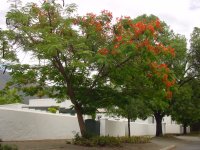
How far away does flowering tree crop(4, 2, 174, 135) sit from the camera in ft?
61.1

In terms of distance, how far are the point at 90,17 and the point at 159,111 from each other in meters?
22.4

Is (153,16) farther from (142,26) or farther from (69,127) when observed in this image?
(142,26)

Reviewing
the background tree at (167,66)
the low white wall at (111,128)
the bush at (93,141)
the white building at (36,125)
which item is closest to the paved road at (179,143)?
the background tree at (167,66)

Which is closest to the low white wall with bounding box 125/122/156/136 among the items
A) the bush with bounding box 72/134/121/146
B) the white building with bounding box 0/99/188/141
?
the white building with bounding box 0/99/188/141

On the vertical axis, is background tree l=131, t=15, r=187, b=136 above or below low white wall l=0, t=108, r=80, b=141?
above

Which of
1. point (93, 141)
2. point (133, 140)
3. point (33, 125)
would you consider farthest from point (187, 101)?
point (93, 141)

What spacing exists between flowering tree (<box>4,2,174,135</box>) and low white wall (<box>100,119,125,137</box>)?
9.47 meters

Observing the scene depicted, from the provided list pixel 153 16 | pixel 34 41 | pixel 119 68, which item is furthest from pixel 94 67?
pixel 153 16

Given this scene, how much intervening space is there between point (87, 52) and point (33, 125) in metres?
7.42

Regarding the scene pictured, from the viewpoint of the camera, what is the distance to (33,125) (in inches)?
936

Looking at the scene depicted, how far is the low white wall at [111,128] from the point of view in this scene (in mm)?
32031

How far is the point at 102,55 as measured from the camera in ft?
61.4

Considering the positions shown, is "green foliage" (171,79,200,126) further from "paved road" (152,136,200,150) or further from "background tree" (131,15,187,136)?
"paved road" (152,136,200,150)

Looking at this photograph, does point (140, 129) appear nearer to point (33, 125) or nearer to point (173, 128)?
point (173, 128)
